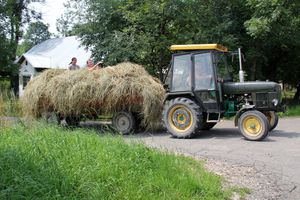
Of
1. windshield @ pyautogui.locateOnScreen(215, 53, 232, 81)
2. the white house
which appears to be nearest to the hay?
windshield @ pyautogui.locateOnScreen(215, 53, 232, 81)

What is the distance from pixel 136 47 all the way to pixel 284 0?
5.77 m

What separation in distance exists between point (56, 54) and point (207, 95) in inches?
1104

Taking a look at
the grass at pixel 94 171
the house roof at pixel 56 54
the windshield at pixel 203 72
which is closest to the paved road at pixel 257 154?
the grass at pixel 94 171

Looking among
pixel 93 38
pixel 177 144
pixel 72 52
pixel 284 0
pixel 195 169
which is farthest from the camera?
pixel 72 52

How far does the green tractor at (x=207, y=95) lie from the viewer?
9.37m

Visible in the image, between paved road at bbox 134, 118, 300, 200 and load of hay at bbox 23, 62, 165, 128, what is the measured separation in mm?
904

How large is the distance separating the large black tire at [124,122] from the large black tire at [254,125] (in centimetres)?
283

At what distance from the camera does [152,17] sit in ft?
50.6

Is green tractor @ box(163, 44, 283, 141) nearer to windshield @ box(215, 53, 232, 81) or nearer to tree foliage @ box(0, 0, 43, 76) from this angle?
windshield @ box(215, 53, 232, 81)

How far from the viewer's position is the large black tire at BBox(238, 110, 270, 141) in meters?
8.81

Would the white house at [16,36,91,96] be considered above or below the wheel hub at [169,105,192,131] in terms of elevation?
above

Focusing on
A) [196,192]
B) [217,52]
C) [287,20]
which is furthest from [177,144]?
[287,20]

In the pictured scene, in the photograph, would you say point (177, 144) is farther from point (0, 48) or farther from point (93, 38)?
point (0, 48)

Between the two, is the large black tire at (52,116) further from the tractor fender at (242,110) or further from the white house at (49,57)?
the white house at (49,57)
